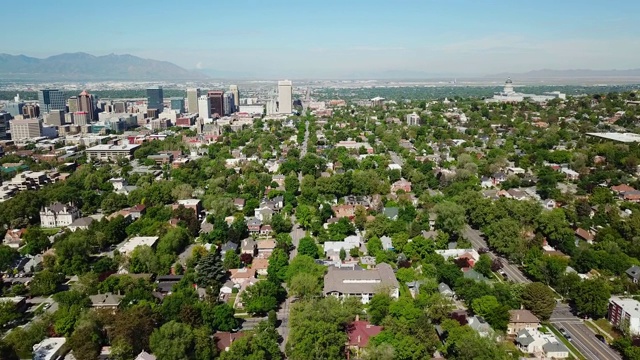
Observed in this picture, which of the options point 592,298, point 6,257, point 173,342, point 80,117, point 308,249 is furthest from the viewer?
point 80,117

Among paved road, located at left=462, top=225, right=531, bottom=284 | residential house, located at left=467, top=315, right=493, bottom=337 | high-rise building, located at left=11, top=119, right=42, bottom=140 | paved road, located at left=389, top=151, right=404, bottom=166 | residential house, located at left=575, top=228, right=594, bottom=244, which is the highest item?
high-rise building, located at left=11, top=119, right=42, bottom=140

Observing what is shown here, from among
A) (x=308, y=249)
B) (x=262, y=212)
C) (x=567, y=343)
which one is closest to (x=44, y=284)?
(x=308, y=249)

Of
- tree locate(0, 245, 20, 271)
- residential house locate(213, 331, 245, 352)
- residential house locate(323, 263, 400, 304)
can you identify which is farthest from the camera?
tree locate(0, 245, 20, 271)

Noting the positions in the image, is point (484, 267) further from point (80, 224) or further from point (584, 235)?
point (80, 224)

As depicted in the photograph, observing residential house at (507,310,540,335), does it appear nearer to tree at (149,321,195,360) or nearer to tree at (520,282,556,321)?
tree at (520,282,556,321)

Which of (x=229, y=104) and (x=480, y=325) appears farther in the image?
(x=229, y=104)

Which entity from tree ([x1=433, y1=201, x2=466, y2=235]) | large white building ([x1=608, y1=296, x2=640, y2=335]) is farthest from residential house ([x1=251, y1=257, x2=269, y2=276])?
large white building ([x1=608, y1=296, x2=640, y2=335])

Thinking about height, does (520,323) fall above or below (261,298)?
below

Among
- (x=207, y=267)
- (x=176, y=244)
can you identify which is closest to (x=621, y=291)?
(x=207, y=267)
